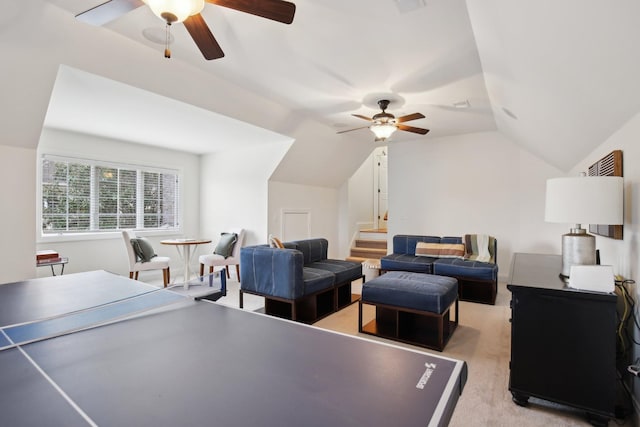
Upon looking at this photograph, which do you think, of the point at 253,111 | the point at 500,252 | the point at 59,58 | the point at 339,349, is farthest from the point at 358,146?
the point at 339,349

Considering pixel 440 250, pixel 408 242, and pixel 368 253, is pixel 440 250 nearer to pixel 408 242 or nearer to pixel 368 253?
pixel 408 242

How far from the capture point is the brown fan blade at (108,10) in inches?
66.9

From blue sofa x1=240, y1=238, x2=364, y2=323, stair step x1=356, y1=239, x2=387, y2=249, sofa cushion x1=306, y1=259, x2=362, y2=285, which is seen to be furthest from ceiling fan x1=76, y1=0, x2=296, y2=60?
stair step x1=356, y1=239, x2=387, y2=249

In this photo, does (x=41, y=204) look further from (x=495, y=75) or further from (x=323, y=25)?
(x=495, y=75)

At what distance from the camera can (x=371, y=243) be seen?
23.7ft

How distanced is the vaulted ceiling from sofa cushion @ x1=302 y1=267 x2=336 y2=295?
206 centimetres

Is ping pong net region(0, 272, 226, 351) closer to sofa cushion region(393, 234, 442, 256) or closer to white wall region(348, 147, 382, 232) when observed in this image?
sofa cushion region(393, 234, 442, 256)

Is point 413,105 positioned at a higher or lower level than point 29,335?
higher

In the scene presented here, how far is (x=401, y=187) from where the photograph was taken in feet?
20.7

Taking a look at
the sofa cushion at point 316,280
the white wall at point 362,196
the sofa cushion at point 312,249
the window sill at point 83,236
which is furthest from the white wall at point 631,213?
the window sill at point 83,236

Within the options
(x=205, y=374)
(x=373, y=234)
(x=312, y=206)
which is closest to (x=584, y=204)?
(x=205, y=374)

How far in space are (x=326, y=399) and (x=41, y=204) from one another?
5391 millimetres

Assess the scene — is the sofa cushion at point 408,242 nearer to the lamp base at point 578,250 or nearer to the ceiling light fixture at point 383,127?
the ceiling light fixture at point 383,127

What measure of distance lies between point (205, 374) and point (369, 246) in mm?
6491
